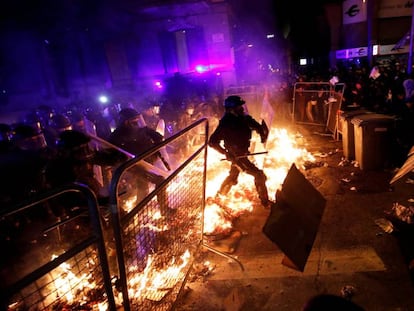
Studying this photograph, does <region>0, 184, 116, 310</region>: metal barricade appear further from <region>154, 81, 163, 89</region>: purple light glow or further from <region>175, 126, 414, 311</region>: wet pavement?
<region>154, 81, 163, 89</region>: purple light glow

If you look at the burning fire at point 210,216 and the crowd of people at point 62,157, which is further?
the crowd of people at point 62,157

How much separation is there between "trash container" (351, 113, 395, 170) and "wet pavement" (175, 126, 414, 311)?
1.36 meters

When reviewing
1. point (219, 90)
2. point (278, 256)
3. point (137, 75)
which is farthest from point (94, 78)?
point (278, 256)

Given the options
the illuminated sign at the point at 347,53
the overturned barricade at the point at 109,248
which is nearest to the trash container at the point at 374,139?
the overturned barricade at the point at 109,248

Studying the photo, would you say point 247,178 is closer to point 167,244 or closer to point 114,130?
point 114,130

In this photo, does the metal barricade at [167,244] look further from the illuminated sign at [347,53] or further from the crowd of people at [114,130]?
the illuminated sign at [347,53]

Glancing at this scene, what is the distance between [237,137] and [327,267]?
276cm

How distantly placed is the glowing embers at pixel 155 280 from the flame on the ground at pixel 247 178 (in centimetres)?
137

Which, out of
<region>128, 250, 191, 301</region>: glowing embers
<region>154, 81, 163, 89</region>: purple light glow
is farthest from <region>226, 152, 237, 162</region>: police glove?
<region>154, 81, 163, 89</region>: purple light glow

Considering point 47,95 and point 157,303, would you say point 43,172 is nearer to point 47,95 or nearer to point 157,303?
point 157,303

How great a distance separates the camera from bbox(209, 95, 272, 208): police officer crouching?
5.84 m

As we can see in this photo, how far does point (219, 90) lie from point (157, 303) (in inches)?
482

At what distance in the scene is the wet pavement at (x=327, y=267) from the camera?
366 centimetres

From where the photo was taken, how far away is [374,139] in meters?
7.10
